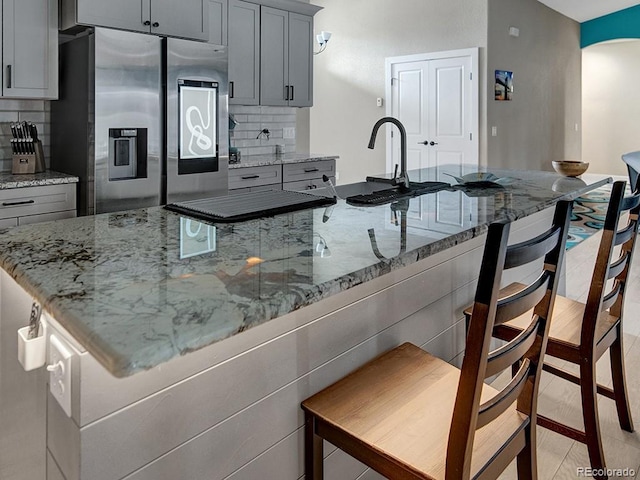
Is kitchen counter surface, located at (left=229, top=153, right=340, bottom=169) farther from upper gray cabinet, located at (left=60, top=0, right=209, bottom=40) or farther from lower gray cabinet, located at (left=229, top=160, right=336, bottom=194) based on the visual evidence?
upper gray cabinet, located at (left=60, top=0, right=209, bottom=40)

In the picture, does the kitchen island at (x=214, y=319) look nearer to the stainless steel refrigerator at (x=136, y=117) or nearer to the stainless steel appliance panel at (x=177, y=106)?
the stainless steel refrigerator at (x=136, y=117)

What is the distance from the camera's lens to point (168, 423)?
1052mm

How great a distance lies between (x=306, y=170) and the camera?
4.90 meters

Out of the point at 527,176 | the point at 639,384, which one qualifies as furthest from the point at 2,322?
the point at 639,384

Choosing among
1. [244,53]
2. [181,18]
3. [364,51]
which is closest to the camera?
[181,18]

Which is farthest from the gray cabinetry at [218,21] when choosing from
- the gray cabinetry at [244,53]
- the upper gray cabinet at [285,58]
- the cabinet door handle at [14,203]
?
the cabinet door handle at [14,203]

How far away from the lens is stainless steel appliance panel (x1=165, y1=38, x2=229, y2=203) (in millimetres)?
3621

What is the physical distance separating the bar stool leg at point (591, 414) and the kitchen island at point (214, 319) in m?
0.56

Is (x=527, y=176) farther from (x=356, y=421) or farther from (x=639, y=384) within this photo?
(x=356, y=421)

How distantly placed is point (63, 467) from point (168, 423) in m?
0.19

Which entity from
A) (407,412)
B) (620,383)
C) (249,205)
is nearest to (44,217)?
(249,205)

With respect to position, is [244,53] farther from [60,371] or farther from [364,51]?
[60,371]

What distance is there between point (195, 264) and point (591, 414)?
4.84 ft

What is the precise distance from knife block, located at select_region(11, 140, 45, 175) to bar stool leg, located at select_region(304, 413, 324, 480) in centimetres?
292
